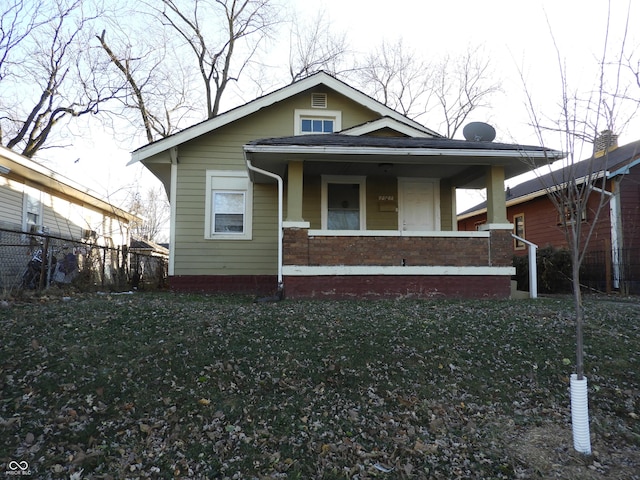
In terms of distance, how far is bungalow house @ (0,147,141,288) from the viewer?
914 centimetres

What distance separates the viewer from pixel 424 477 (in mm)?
Answer: 3100

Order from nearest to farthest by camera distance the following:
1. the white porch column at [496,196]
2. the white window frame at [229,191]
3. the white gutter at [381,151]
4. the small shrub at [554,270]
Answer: the white gutter at [381,151] < the white porch column at [496,196] < the white window frame at [229,191] < the small shrub at [554,270]

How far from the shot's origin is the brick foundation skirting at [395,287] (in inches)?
310

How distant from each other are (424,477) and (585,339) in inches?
133

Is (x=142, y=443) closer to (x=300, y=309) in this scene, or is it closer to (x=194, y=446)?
(x=194, y=446)

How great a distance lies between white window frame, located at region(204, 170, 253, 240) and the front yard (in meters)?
4.32

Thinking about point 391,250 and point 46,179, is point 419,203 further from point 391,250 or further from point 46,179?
point 46,179

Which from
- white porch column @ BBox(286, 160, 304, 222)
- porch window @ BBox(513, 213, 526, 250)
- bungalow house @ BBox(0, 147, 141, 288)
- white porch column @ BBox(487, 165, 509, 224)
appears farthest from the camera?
porch window @ BBox(513, 213, 526, 250)

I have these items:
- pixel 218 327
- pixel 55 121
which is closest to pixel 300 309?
pixel 218 327

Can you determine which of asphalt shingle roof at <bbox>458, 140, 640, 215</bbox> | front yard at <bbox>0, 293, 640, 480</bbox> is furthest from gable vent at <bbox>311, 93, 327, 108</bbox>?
front yard at <bbox>0, 293, 640, 480</bbox>

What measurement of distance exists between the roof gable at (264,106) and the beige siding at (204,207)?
1.08 feet

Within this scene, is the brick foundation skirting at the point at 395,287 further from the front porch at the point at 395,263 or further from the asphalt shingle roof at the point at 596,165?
the asphalt shingle roof at the point at 596,165

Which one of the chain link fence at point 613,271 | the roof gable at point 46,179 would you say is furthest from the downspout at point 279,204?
the chain link fence at point 613,271

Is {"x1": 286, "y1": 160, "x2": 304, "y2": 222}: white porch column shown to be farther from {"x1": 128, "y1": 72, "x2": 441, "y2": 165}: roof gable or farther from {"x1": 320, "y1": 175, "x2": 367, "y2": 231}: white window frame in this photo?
{"x1": 128, "y1": 72, "x2": 441, "y2": 165}: roof gable
